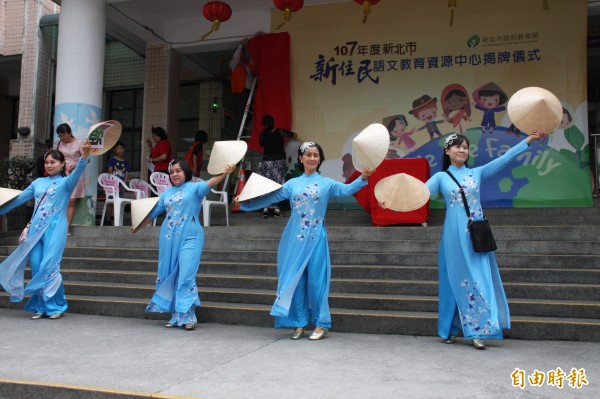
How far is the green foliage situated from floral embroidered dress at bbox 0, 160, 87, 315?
399 centimetres

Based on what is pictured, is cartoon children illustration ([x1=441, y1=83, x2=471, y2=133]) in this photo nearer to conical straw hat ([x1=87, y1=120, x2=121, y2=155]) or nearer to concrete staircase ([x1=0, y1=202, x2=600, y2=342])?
concrete staircase ([x1=0, y1=202, x2=600, y2=342])

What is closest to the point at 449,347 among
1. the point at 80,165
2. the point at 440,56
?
the point at 80,165

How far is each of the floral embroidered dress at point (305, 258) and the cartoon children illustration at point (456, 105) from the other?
197 inches

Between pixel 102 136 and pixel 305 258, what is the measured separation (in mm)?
2265

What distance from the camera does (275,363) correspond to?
3430 millimetres

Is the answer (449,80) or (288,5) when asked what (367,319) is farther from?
(449,80)

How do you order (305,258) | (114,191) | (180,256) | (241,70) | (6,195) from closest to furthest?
(305,258) → (180,256) → (6,195) → (114,191) → (241,70)

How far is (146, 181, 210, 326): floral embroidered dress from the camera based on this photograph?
4.61 meters

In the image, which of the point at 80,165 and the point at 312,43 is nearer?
the point at 80,165

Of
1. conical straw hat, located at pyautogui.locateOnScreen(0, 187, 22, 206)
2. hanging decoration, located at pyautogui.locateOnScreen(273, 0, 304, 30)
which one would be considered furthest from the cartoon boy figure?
conical straw hat, located at pyautogui.locateOnScreen(0, 187, 22, 206)

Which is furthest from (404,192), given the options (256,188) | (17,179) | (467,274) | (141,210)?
(17,179)

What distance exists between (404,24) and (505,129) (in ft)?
7.46

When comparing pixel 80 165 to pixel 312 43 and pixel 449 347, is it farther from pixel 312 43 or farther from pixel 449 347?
pixel 312 43

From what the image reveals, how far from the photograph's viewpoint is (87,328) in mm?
4609
